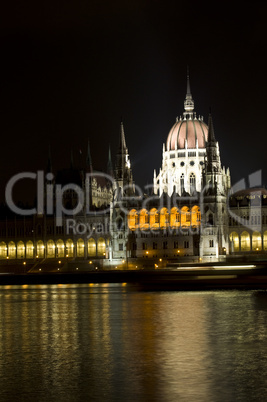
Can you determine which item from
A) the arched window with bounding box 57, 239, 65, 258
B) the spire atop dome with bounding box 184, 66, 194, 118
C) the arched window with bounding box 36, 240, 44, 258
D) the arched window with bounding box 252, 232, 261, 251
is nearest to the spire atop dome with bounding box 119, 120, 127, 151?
the spire atop dome with bounding box 184, 66, 194, 118

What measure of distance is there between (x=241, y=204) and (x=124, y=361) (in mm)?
96042

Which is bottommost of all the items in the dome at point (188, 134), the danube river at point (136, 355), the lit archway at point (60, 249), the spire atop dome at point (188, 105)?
the danube river at point (136, 355)

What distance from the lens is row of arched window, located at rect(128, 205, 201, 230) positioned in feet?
353

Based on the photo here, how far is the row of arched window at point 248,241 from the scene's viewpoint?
4259 inches

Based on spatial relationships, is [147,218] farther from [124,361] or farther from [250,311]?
[124,361]

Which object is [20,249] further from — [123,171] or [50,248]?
[123,171]

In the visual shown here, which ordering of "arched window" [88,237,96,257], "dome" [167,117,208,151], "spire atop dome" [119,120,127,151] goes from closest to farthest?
"spire atop dome" [119,120,127,151], "arched window" [88,237,96,257], "dome" [167,117,208,151]

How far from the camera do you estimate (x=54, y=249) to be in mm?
123625

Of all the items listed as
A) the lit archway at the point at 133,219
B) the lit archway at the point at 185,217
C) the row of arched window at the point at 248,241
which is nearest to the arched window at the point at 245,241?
the row of arched window at the point at 248,241

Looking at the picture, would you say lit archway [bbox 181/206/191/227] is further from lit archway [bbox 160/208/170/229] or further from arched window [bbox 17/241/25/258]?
arched window [bbox 17/241/25/258]

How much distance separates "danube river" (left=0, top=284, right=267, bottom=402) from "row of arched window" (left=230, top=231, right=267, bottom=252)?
77578 mm

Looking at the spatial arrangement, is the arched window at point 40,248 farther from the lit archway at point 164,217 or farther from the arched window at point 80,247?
the lit archway at point 164,217

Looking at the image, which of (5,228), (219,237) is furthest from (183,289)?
(5,228)

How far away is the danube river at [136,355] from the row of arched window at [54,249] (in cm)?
8745
